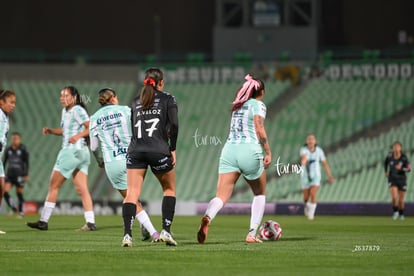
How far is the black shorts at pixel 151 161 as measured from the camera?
14.1 metres

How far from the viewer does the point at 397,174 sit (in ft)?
97.9

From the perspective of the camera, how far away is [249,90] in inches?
601

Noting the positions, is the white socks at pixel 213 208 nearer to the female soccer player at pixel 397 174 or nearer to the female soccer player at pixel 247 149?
the female soccer player at pixel 247 149

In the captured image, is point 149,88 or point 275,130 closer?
point 149,88

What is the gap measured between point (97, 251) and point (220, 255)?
1.78 meters

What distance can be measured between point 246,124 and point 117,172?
251 centimetres

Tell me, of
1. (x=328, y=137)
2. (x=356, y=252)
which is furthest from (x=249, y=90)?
(x=328, y=137)

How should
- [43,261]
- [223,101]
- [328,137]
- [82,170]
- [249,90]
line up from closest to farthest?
[43,261] < [249,90] < [82,170] < [328,137] < [223,101]

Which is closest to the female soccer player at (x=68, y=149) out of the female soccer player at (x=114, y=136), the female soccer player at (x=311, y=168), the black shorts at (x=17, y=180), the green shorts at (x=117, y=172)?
the female soccer player at (x=114, y=136)

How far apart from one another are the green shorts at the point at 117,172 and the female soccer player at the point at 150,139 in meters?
2.14

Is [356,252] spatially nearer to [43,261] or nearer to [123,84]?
[43,261]

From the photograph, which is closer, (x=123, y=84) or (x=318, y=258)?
(x=318, y=258)

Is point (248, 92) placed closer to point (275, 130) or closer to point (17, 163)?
point (17, 163)

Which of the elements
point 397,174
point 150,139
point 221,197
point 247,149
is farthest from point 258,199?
point 397,174
